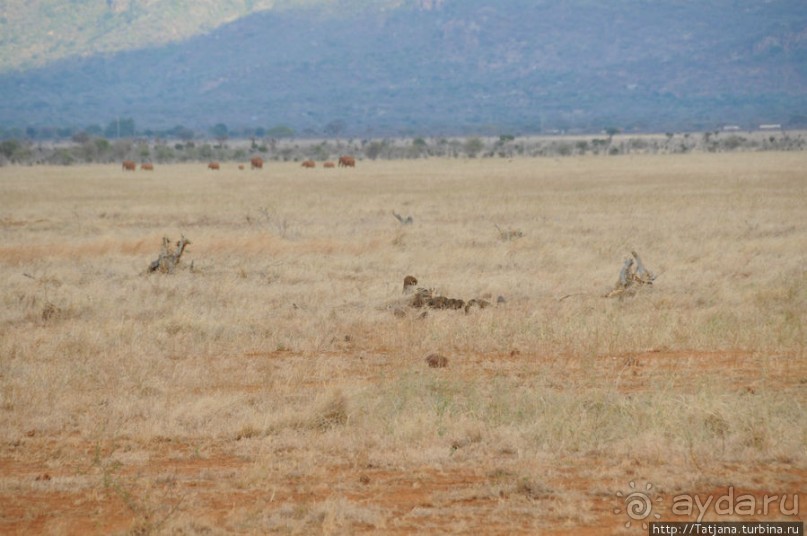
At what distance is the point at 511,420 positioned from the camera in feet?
27.4

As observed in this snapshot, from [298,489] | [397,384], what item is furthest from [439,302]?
[298,489]

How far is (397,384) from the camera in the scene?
9516 mm

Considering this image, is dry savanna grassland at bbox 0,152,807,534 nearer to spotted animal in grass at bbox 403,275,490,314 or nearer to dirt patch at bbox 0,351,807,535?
dirt patch at bbox 0,351,807,535

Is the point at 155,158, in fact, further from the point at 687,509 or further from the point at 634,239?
the point at 687,509

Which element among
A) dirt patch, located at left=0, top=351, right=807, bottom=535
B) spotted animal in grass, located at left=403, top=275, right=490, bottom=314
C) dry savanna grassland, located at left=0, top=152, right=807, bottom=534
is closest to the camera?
dirt patch, located at left=0, top=351, right=807, bottom=535

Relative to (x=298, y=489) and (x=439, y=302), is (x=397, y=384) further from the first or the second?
(x=439, y=302)

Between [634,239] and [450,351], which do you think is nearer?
[450,351]

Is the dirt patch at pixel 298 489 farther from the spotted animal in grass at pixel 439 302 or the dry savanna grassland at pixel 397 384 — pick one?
the spotted animal in grass at pixel 439 302

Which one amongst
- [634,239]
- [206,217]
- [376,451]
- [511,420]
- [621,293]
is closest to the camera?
[376,451]

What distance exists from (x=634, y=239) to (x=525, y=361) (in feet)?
39.5

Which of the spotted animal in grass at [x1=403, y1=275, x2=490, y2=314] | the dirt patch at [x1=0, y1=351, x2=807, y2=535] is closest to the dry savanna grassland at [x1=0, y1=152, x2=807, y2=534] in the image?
the dirt patch at [x1=0, y1=351, x2=807, y2=535]

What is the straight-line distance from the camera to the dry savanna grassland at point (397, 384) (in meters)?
6.70

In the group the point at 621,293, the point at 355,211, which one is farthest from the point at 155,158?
the point at 621,293

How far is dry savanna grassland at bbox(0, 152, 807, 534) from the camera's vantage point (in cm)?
670
